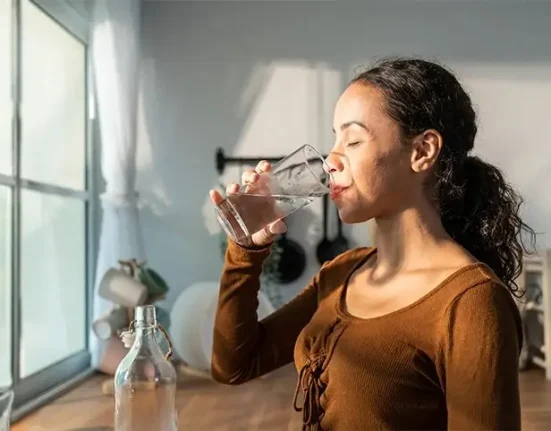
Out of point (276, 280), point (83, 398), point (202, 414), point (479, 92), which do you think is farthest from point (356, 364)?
point (479, 92)

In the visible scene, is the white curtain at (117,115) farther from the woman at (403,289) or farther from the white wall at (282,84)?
the woman at (403,289)

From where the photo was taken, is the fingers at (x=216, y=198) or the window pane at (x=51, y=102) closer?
the fingers at (x=216, y=198)

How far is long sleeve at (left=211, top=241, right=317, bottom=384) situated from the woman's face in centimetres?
16

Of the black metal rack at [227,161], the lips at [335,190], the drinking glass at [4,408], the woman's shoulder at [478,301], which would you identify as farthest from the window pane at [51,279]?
the woman's shoulder at [478,301]

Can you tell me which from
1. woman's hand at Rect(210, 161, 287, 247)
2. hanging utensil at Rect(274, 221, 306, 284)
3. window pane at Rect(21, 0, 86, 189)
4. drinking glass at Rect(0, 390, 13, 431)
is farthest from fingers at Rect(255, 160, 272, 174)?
hanging utensil at Rect(274, 221, 306, 284)

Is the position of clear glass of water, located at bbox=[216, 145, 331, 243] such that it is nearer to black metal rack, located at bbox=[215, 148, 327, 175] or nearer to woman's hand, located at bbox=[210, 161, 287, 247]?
woman's hand, located at bbox=[210, 161, 287, 247]

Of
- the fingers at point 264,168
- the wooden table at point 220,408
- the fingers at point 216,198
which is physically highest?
the fingers at point 264,168

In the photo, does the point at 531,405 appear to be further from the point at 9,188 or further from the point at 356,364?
the point at 9,188

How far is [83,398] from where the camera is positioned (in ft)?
6.04

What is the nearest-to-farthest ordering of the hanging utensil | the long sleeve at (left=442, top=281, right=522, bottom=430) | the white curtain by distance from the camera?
the long sleeve at (left=442, top=281, right=522, bottom=430) < the white curtain < the hanging utensil

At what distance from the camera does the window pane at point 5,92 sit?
1.77 metres

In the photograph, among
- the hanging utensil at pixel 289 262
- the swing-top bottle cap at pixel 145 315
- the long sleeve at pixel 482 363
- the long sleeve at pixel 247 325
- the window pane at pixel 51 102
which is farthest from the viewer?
the hanging utensil at pixel 289 262

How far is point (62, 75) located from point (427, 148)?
180cm

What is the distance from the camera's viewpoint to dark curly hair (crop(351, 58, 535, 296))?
2.71ft
